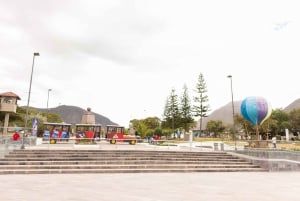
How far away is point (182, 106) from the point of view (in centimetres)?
6025

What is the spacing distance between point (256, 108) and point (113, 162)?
12.7 meters

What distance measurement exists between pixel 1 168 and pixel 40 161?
5.89 ft

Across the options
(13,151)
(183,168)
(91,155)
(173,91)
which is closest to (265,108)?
(183,168)

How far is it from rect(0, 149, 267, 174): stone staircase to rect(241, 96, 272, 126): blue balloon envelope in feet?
17.3

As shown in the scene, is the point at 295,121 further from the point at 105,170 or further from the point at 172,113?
the point at 105,170

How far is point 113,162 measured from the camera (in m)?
13.6

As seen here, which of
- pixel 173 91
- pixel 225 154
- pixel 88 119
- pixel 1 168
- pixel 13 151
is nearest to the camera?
pixel 1 168

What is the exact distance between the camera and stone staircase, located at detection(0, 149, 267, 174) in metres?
12.1

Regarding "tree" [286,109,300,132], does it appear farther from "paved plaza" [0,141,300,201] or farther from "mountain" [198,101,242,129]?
"mountain" [198,101,242,129]

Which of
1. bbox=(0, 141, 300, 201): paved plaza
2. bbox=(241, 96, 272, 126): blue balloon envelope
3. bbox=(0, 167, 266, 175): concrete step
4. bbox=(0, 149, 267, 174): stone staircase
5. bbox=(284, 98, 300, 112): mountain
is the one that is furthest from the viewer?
bbox=(284, 98, 300, 112): mountain

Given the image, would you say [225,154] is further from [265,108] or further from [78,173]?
[78,173]
